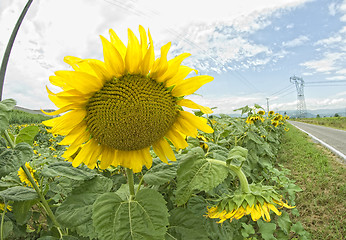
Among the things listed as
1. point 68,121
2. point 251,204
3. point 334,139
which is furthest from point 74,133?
point 334,139

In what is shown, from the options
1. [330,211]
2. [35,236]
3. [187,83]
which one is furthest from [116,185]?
[330,211]

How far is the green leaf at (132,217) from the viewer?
0.79 m

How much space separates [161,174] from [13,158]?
566 millimetres

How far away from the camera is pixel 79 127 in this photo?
0.96m

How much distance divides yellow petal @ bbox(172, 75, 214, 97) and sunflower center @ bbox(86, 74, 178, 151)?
50 millimetres

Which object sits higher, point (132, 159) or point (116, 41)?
point (116, 41)

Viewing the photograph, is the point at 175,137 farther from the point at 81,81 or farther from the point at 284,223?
the point at 284,223

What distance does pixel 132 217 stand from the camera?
83 centimetres

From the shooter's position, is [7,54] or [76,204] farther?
[7,54]

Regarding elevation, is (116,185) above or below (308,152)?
above

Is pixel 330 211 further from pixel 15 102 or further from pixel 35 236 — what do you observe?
pixel 15 102

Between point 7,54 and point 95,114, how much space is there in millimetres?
8010

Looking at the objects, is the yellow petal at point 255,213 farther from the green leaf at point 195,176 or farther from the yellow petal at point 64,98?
the yellow petal at point 64,98

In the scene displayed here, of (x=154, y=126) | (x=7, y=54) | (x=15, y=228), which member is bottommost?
(x=15, y=228)
